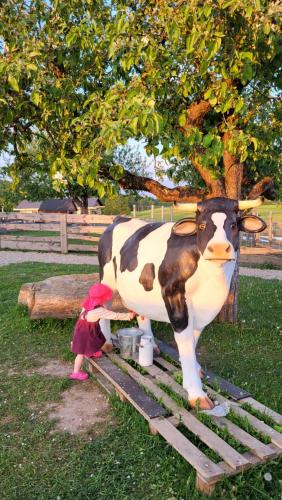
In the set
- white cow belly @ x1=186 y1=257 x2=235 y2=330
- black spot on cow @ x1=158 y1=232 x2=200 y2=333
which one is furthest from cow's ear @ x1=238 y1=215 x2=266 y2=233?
black spot on cow @ x1=158 y1=232 x2=200 y2=333

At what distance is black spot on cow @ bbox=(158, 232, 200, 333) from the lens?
124 inches

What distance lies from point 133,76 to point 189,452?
10.3 ft

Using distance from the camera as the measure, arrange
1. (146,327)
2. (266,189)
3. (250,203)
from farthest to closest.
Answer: (266,189)
(146,327)
(250,203)

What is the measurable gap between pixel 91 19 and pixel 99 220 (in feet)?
35.0

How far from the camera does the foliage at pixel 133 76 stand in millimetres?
3350

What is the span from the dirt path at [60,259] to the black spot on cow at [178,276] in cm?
776

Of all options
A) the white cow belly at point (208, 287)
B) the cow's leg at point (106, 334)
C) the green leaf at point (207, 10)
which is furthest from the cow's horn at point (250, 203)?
the cow's leg at point (106, 334)

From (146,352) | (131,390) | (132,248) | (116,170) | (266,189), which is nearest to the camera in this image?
(131,390)

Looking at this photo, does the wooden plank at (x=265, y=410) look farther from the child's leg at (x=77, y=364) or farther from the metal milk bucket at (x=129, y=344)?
the child's leg at (x=77, y=364)

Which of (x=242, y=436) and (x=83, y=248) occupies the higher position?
(x=83, y=248)

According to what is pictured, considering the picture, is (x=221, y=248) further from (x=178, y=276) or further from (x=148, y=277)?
(x=148, y=277)

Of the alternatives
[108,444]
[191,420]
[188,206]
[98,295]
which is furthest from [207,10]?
[108,444]

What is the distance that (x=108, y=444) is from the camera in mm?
3055

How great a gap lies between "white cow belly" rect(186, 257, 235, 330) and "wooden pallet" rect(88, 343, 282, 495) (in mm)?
770
